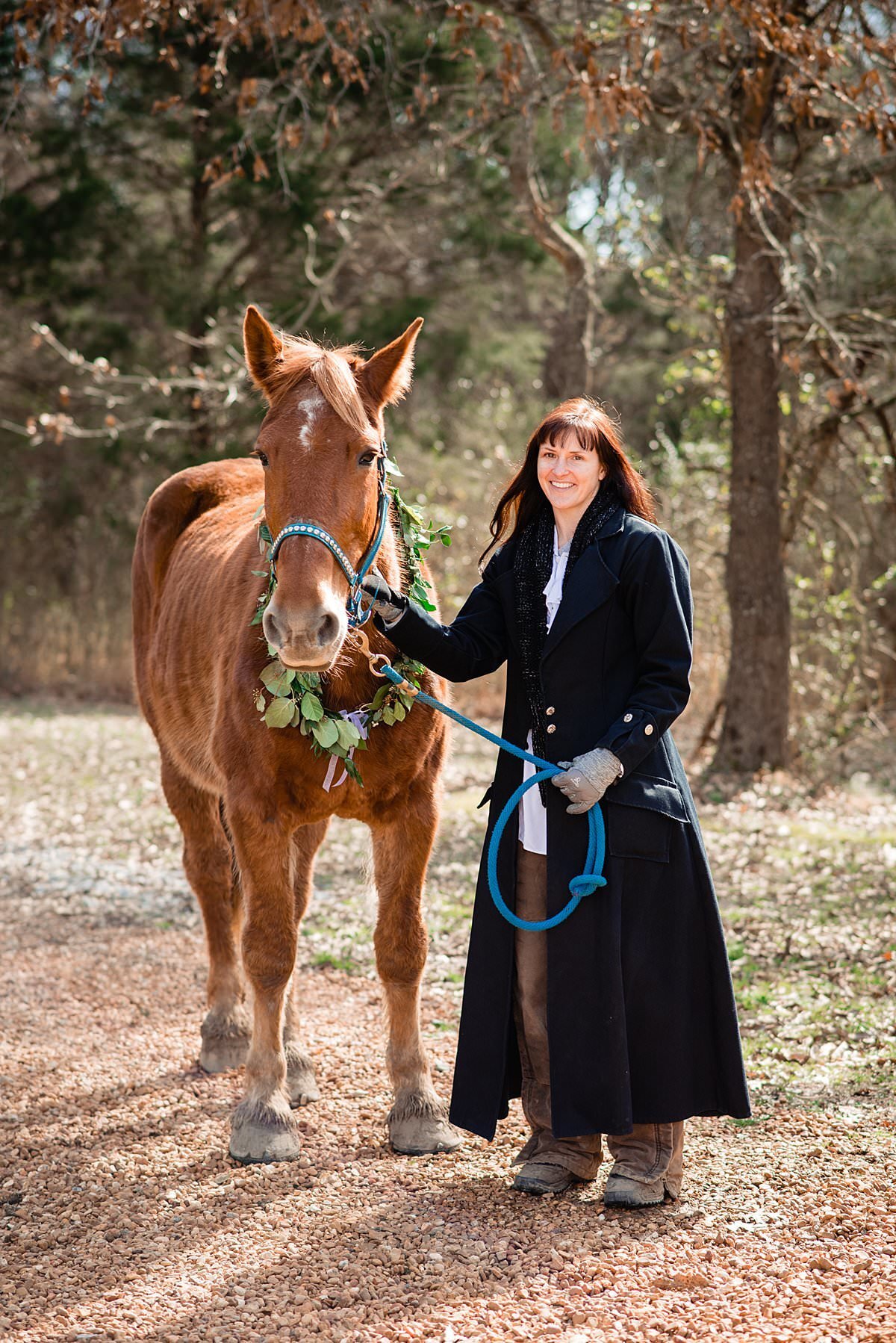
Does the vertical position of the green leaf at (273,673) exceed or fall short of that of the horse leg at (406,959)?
it exceeds it

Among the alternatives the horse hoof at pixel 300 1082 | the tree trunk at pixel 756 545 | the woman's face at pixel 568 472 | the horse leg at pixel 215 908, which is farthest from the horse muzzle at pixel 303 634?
the tree trunk at pixel 756 545

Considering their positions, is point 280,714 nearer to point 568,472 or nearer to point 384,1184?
point 568,472

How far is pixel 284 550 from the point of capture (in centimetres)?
288

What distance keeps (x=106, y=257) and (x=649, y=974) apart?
1384cm

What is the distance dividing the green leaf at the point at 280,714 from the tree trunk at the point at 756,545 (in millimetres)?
6048

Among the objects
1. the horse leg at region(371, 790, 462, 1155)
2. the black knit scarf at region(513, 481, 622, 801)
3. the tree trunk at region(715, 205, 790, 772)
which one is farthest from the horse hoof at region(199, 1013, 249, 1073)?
the tree trunk at region(715, 205, 790, 772)

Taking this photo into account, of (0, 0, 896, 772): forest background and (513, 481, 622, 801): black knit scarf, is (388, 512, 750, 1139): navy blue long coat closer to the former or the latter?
(513, 481, 622, 801): black knit scarf

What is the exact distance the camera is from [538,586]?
10.7 ft

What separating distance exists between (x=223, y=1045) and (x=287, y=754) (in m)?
1.44

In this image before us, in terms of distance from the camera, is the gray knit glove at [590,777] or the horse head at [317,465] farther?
the gray knit glove at [590,777]

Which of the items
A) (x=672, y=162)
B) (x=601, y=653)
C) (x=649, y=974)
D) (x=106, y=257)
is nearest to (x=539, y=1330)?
(x=649, y=974)

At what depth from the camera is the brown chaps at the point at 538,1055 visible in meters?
3.15

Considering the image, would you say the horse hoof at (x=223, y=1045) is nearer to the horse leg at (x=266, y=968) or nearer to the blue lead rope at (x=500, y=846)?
the horse leg at (x=266, y=968)

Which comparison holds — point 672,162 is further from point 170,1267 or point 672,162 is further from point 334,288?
point 170,1267
